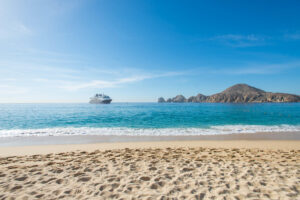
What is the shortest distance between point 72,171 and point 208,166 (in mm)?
5145

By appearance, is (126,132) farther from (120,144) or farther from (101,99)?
(101,99)

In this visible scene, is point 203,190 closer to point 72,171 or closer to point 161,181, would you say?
point 161,181

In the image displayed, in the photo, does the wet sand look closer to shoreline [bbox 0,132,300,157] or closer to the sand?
the sand

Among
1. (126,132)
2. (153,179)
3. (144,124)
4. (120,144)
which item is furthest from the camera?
(144,124)

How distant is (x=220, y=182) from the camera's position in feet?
13.2

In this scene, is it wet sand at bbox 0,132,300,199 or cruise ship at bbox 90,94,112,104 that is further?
cruise ship at bbox 90,94,112,104

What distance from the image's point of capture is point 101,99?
436 feet

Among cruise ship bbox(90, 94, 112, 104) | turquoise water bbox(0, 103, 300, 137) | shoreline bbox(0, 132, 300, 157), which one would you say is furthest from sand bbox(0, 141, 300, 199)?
cruise ship bbox(90, 94, 112, 104)

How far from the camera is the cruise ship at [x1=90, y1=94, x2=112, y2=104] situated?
13094cm

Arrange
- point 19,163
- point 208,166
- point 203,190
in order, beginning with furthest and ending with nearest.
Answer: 1. point 19,163
2. point 208,166
3. point 203,190

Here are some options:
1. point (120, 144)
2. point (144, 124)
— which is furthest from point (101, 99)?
point (120, 144)

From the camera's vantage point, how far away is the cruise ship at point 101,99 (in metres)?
131

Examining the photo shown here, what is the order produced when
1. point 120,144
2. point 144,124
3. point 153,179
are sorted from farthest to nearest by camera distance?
A: point 144,124 → point 120,144 → point 153,179

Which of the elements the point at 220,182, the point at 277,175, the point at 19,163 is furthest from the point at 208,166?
the point at 19,163
